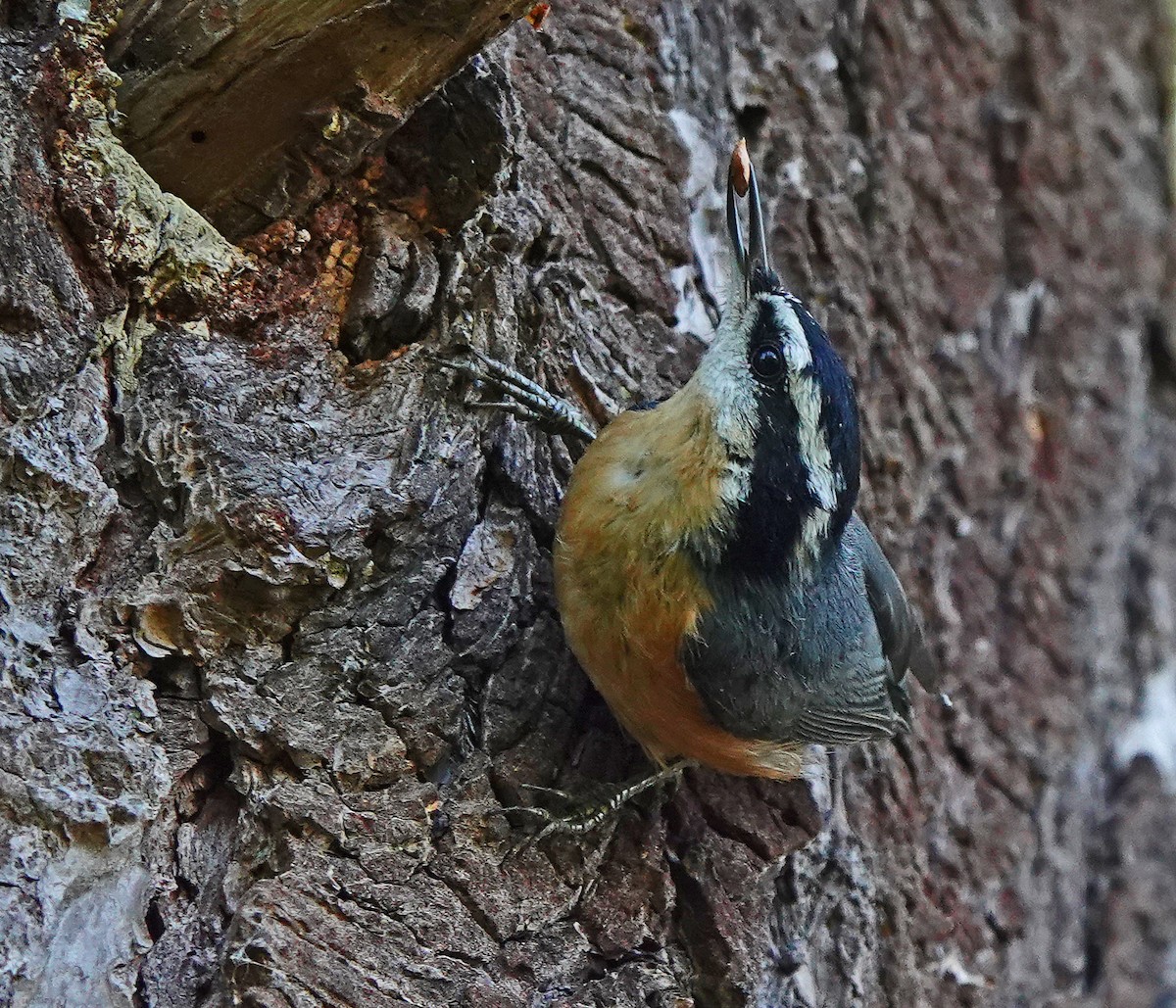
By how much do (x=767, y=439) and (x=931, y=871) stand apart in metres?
1.24

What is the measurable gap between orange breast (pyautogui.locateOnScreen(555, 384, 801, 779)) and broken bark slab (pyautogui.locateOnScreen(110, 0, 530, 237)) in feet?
2.36

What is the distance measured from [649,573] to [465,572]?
330mm

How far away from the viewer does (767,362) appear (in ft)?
7.41

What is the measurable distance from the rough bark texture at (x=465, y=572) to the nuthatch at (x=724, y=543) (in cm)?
13

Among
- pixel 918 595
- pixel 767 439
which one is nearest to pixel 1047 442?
pixel 918 595

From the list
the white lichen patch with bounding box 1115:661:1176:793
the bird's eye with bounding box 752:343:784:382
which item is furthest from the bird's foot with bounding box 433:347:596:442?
the white lichen patch with bounding box 1115:661:1176:793

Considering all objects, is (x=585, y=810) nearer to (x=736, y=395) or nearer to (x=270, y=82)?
(x=736, y=395)

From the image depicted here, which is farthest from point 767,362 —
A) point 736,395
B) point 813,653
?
point 813,653

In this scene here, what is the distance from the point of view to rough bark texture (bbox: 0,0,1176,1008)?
1758mm

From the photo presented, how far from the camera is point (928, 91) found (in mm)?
3490

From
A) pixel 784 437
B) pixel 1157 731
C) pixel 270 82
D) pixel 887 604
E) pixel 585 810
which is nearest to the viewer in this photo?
pixel 270 82

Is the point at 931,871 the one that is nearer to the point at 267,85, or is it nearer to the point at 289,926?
the point at 289,926

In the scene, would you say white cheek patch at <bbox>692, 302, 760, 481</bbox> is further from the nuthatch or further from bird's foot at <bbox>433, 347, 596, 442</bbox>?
bird's foot at <bbox>433, 347, 596, 442</bbox>

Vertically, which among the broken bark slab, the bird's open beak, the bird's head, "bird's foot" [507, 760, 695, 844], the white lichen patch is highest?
the broken bark slab
